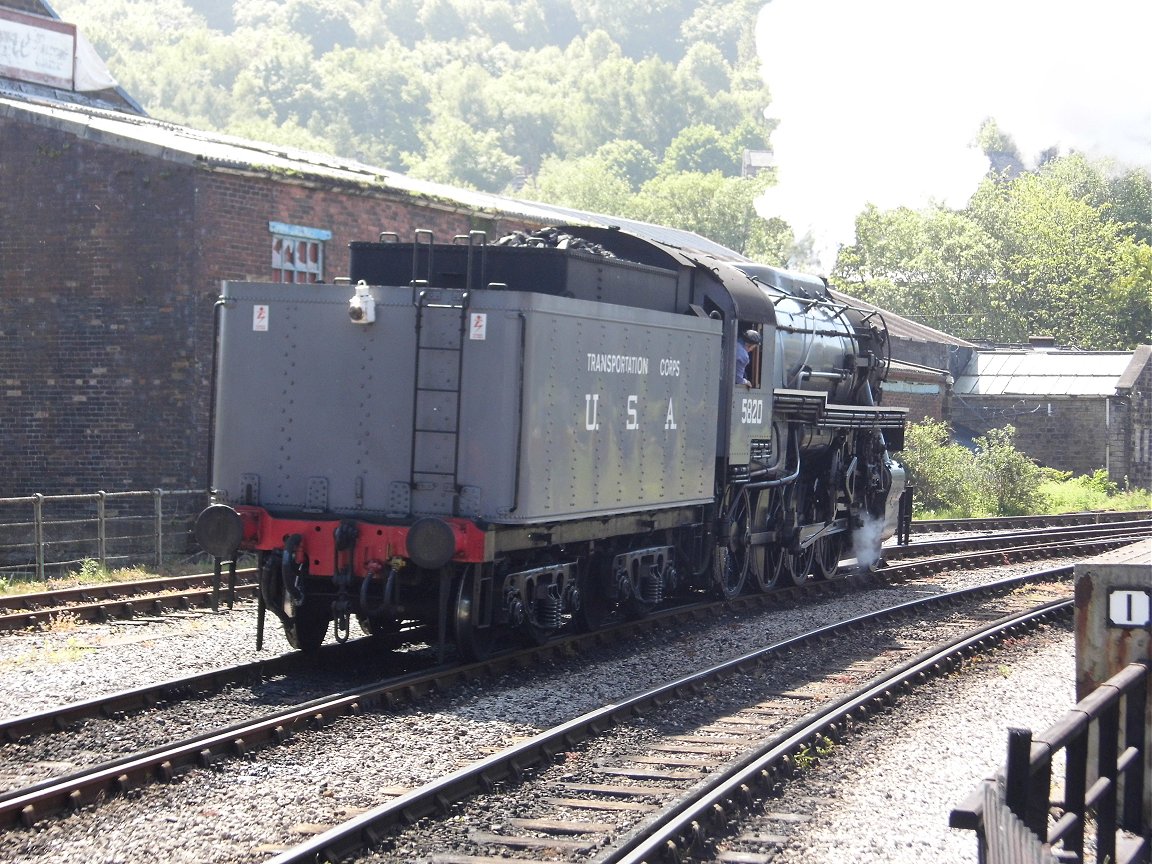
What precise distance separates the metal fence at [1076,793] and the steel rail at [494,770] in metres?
2.07

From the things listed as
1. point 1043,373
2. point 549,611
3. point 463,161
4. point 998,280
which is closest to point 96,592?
point 549,611

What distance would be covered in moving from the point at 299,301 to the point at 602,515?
9.43 ft

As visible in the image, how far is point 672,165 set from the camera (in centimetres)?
15338

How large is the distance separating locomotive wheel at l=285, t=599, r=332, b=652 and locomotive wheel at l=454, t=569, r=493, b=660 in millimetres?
1122

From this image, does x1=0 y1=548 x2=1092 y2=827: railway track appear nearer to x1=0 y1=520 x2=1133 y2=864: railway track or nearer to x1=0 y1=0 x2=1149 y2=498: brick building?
x1=0 y1=520 x2=1133 y2=864: railway track

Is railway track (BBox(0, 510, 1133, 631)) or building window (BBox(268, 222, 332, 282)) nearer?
railway track (BBox(0, 510, 1133, 631))

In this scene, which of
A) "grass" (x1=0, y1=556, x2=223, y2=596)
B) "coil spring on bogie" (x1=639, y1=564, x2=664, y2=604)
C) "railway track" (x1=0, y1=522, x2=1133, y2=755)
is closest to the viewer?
"railway track" (x1=0, y1=522, x2=1133, y2=755)

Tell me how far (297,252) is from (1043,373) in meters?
30.1

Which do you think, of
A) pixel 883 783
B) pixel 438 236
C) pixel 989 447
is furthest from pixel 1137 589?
pixel 989 447

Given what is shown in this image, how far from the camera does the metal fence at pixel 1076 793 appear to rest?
148 inches

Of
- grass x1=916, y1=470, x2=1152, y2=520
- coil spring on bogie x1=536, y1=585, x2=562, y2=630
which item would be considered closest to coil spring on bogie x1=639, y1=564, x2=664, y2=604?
coil spring on bogie x1=536, y1=585, x2=562, y2=630

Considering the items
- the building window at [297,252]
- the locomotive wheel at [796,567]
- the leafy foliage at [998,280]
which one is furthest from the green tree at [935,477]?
the leafy foliage at [998,280]

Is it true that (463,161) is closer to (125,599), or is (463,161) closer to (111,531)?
(111,531)

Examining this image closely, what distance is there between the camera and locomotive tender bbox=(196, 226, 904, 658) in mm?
10172
